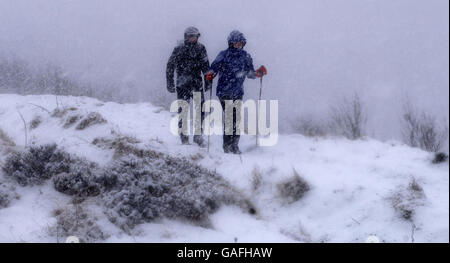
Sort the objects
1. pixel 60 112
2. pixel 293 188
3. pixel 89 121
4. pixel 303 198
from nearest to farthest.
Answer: pixel 303 198, pixel 293 188, pixel 89 121, pixel 60 112

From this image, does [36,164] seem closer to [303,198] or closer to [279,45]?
[303,198]

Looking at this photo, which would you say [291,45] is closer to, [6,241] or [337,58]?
[337,58]

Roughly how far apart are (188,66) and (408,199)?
481 centimetres

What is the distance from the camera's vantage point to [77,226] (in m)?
4.85

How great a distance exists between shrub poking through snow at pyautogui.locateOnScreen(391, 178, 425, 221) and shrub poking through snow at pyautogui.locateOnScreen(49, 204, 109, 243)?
3.25 metres

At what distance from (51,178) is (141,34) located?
84694 mm

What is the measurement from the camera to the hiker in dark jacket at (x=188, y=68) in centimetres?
845

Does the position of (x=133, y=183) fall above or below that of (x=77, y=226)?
above

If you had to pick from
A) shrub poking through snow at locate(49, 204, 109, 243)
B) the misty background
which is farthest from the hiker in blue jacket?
the misty background

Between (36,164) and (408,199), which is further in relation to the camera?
(36,164)

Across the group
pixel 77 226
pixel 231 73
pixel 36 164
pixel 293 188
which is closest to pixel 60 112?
pixel 36 164

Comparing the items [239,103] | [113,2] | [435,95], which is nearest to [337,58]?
[435,95]

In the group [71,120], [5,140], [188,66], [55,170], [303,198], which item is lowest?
[303,198]

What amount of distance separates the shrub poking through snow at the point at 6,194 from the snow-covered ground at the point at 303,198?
7 cm
